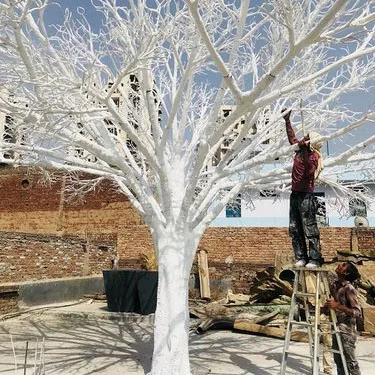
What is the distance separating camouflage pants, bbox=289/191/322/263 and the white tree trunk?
151 cm

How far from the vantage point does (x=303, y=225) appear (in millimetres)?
5125

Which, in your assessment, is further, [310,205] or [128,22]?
[128,22]

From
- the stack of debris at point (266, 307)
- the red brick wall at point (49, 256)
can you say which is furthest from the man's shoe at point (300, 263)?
the red brick wall at point (49, 256)

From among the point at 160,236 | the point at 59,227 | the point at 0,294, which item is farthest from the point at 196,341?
the point at 59,227

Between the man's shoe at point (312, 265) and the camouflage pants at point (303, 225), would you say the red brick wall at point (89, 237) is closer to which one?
the camouflage pants at point (303, 225)

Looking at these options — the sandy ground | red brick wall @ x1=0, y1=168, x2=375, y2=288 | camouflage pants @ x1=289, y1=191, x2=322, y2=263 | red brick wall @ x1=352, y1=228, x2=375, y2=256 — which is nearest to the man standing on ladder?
camouflage pants @ x1=289, y1=191, x2=322, y2=263

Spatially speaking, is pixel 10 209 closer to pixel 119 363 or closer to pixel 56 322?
pixel 56 322

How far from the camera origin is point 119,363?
6.23 meters

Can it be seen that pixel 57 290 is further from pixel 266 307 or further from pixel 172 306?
pixel 172 306

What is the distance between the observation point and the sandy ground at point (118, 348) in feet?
Result: 19.5

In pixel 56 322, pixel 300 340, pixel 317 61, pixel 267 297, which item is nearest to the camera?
pixel 317 61

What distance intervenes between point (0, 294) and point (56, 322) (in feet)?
5.26

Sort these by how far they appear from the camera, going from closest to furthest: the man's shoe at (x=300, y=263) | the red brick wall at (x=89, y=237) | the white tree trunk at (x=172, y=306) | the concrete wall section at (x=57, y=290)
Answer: the man's shoe at (x=300, y=263), the white tree trunk at (x=172, y=306), the concrete wall section at (x=57, y=290), the red brick wall at (x=89, y=237)

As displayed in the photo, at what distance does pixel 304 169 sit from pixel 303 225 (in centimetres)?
70
